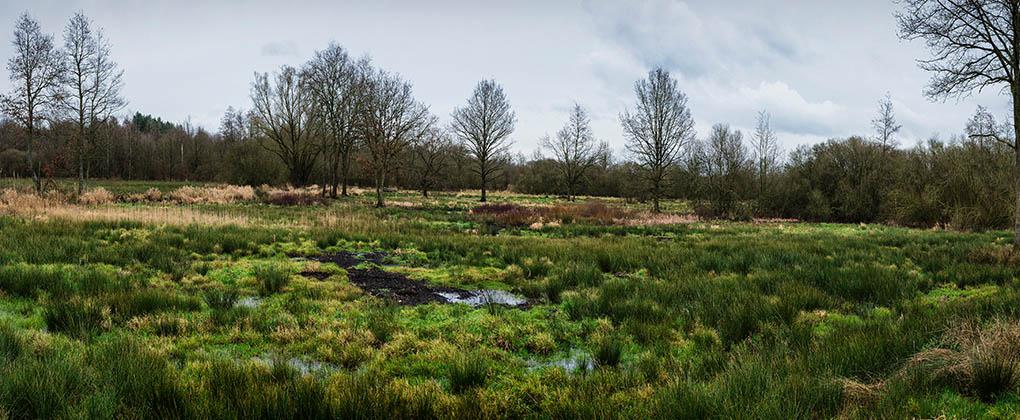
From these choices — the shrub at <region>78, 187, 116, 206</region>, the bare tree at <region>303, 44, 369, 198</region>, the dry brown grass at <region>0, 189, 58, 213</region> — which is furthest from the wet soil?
the bare tree at <region>303, 44, 369, 198</region>

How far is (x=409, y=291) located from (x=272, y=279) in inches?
78.9

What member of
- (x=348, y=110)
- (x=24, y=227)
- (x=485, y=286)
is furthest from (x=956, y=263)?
(x=348, y=110)

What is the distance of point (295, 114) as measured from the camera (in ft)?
148

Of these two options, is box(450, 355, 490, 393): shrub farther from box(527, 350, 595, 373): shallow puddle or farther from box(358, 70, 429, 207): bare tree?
box(358, 70, 429, 207): bare tree

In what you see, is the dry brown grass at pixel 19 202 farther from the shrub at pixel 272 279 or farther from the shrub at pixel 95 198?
the shrub at pixel 272 279

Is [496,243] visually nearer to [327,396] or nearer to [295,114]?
[327,396]

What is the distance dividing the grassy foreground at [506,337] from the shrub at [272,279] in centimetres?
5

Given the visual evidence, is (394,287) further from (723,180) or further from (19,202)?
(723,180)

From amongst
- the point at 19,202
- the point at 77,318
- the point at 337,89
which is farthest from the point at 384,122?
the point at 77,318

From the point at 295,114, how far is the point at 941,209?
158 feet

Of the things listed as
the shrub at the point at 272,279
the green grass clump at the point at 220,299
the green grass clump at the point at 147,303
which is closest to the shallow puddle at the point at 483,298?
the shrub at the point at 272,279

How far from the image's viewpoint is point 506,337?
4.98 m

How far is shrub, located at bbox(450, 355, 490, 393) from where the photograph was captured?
12.1 ft

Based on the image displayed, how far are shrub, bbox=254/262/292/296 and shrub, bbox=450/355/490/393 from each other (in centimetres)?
418
